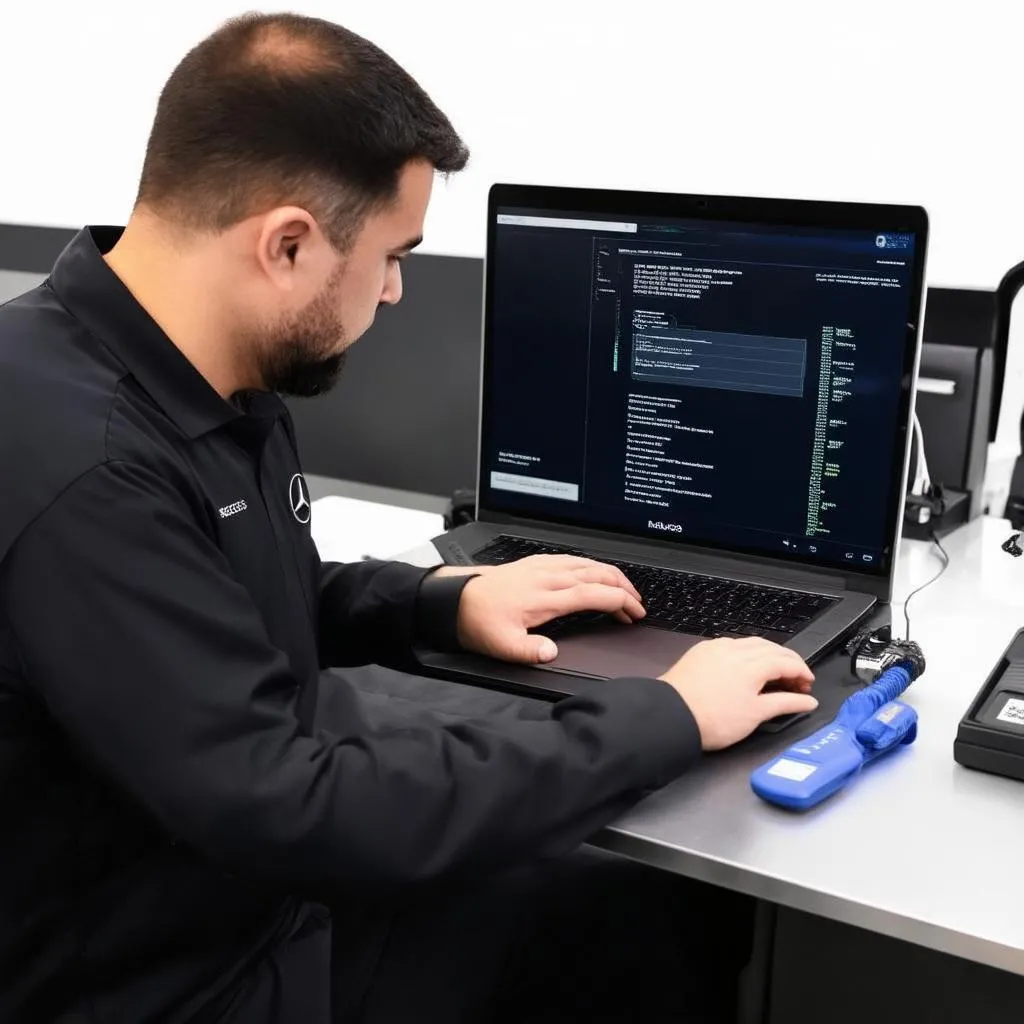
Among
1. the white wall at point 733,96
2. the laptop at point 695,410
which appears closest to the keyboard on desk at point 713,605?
the laptop at point 695,410

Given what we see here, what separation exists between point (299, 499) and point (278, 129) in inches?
14.2

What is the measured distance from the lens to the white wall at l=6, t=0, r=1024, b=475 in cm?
234

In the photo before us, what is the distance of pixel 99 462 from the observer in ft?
2.64

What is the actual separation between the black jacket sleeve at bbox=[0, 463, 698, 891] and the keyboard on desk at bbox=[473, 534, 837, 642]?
0.29 meters

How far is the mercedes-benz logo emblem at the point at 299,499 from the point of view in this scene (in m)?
1.13

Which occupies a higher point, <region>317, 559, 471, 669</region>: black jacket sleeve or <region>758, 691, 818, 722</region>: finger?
<region>758, 691, 818, 722</region>: finger

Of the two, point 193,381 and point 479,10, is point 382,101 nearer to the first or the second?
point 193,381

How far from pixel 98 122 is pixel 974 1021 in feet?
9.51

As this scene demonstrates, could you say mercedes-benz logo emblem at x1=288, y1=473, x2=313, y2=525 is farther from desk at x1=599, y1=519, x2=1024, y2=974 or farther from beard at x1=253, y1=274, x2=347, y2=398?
desk at x1=599, y1=519, x2=1024, y2=974

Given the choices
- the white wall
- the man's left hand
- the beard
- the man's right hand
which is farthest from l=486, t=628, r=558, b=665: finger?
the white wall

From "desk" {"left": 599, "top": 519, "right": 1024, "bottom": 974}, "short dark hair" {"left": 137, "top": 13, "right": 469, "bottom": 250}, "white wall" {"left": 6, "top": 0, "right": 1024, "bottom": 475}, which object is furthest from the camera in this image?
"white wall" {"left": 6, "top": 0, "right": 1024, "bottom": 475}

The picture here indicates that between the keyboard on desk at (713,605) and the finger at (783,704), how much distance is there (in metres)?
0.14

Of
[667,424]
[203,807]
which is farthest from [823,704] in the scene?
[203,807]

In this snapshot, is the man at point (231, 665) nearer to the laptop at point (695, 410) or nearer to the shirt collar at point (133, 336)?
the shirt collar at point (133, 336)
